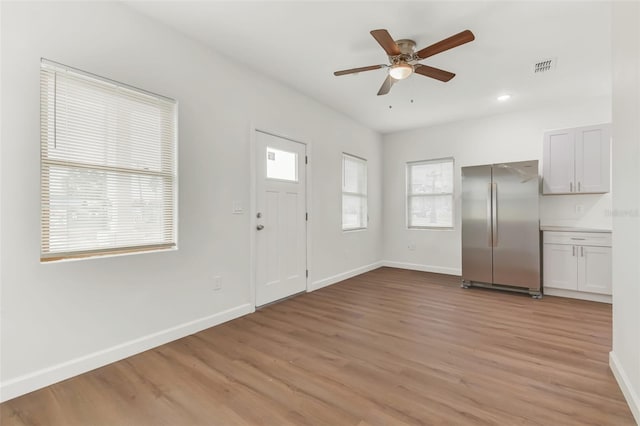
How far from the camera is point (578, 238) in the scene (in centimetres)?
393

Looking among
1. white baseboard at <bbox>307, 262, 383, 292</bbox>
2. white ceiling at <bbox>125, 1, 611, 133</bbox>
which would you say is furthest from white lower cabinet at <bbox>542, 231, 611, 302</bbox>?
white baseboard at <bbox>307, 262, 383, 292</bbox>

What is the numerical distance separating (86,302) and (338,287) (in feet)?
10.3

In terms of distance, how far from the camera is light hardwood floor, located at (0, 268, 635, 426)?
1.71m

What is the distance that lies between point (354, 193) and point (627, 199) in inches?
151

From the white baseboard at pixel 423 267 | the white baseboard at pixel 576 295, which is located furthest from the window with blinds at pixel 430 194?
the white baseboard at pixel 576 295

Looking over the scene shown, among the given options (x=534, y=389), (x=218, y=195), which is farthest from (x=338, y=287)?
(x=534, y=389)

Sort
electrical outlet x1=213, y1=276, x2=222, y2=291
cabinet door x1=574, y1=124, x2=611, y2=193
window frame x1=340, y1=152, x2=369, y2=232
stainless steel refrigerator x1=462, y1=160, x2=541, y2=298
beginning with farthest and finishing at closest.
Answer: window frame x1=340, y1=152, x2=369, y2=232
stainless steel refrigerator x1=462, y1=160, x2=541, y2=298
cabinet door x1=574, y1=124, x2=611, y2=193
electrical outlet x1=213, y1=276, x2=222, y2=291

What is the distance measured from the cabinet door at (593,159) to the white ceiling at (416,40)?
22.3 inches

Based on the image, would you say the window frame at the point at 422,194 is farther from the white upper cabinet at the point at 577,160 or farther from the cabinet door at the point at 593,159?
the cabinet door at the point at 593,159

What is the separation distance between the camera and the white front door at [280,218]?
11.7ft

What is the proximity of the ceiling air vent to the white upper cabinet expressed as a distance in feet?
4.22

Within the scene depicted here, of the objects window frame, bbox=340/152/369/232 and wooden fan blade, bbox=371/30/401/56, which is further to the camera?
window frame, bbox=340/152/369/232

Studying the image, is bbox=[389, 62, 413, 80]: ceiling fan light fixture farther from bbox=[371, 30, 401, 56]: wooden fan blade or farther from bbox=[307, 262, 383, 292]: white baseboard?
bbox=[307, 262, 383, 292]: white baseboard

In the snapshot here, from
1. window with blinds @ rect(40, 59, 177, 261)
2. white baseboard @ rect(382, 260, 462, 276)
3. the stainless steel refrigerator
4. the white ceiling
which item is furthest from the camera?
white baseboard @ rect(382, 260, 462, 276)
